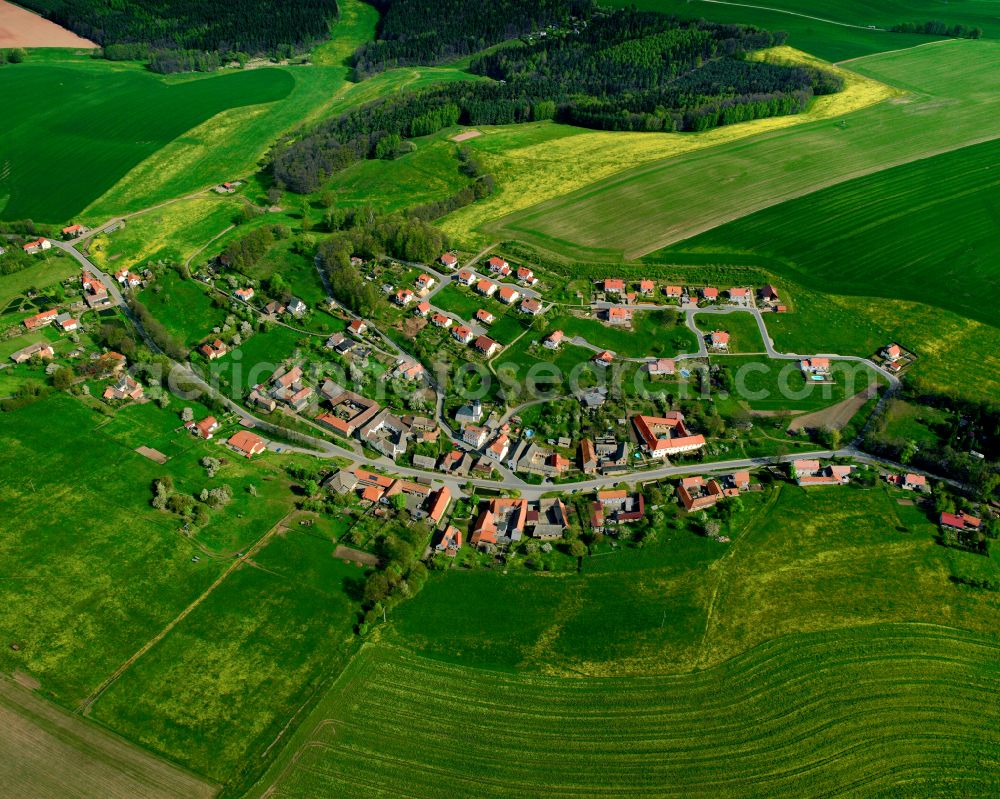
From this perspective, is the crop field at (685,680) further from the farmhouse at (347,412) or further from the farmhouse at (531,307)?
the farmhouse at (531,307)

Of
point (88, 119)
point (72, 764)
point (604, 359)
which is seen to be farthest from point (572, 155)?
point (72, 764)

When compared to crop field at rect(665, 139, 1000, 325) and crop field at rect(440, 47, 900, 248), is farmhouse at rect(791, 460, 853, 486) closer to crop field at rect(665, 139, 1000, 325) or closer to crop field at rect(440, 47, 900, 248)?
crop field at rect(665, 139, 1000, 325)

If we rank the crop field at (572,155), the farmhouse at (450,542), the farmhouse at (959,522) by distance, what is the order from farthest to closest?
the crop field at (572,155), the farmhouse at (959,522), the farmhouse at (450,542)

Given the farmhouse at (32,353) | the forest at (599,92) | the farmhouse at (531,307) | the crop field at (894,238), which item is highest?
the forest at (599,92)

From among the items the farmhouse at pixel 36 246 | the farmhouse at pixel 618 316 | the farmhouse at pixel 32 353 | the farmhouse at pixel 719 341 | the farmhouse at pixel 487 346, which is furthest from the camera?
the farmhouse at pixel 36 246

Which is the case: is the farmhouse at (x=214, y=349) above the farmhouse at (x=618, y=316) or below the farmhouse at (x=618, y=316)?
below

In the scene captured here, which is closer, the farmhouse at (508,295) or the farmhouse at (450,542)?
the farmhouse at (450,542)

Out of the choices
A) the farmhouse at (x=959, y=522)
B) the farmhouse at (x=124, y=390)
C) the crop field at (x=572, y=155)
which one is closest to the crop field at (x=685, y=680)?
the farmhouse at (x=959, y=522)
